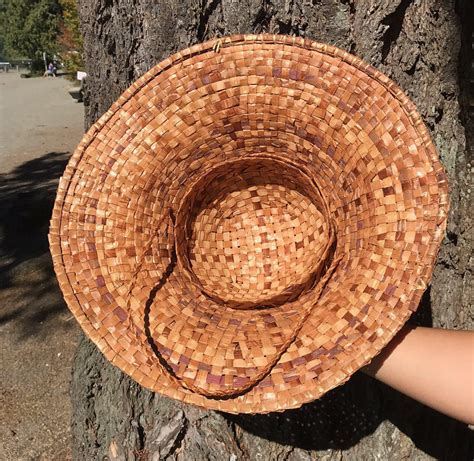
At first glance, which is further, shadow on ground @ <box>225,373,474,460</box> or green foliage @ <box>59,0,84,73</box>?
green foliage @ <box>59,0,84,73</box>

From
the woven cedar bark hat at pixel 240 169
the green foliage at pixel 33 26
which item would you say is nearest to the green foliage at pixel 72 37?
the woven cedar bark hat at pixel 240 169

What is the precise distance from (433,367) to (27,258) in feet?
9.18

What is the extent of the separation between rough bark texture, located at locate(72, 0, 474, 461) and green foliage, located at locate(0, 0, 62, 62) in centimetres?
2204

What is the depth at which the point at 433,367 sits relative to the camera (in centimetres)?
78

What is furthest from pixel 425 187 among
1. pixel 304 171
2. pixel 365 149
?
pixel 304 171

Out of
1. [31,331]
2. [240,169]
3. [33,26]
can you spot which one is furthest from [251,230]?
[33,26]

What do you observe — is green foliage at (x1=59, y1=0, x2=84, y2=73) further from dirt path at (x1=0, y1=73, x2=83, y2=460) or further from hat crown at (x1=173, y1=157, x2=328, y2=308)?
hat crown at (x1=173, y1=157, x2=328, y2=308)

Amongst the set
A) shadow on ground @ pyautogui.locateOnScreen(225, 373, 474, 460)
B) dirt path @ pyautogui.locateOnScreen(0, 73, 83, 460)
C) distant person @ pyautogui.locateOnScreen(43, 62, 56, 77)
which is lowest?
dirt path @ pyautogui.locateOnScreen(0, 73, 83, 460)

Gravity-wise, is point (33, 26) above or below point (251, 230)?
above

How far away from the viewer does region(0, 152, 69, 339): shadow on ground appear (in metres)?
2.55

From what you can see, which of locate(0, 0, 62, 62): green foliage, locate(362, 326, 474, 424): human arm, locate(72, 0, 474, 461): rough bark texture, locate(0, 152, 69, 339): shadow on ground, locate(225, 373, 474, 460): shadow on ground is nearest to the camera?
locate(362, 326, 474, 424): human arm

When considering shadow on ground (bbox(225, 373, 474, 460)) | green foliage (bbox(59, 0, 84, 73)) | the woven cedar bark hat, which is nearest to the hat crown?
the woven cedar bark hat

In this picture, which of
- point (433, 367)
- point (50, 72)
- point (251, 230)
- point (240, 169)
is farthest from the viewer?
point (50, 72)

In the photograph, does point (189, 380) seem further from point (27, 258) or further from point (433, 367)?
point (27, 258)
